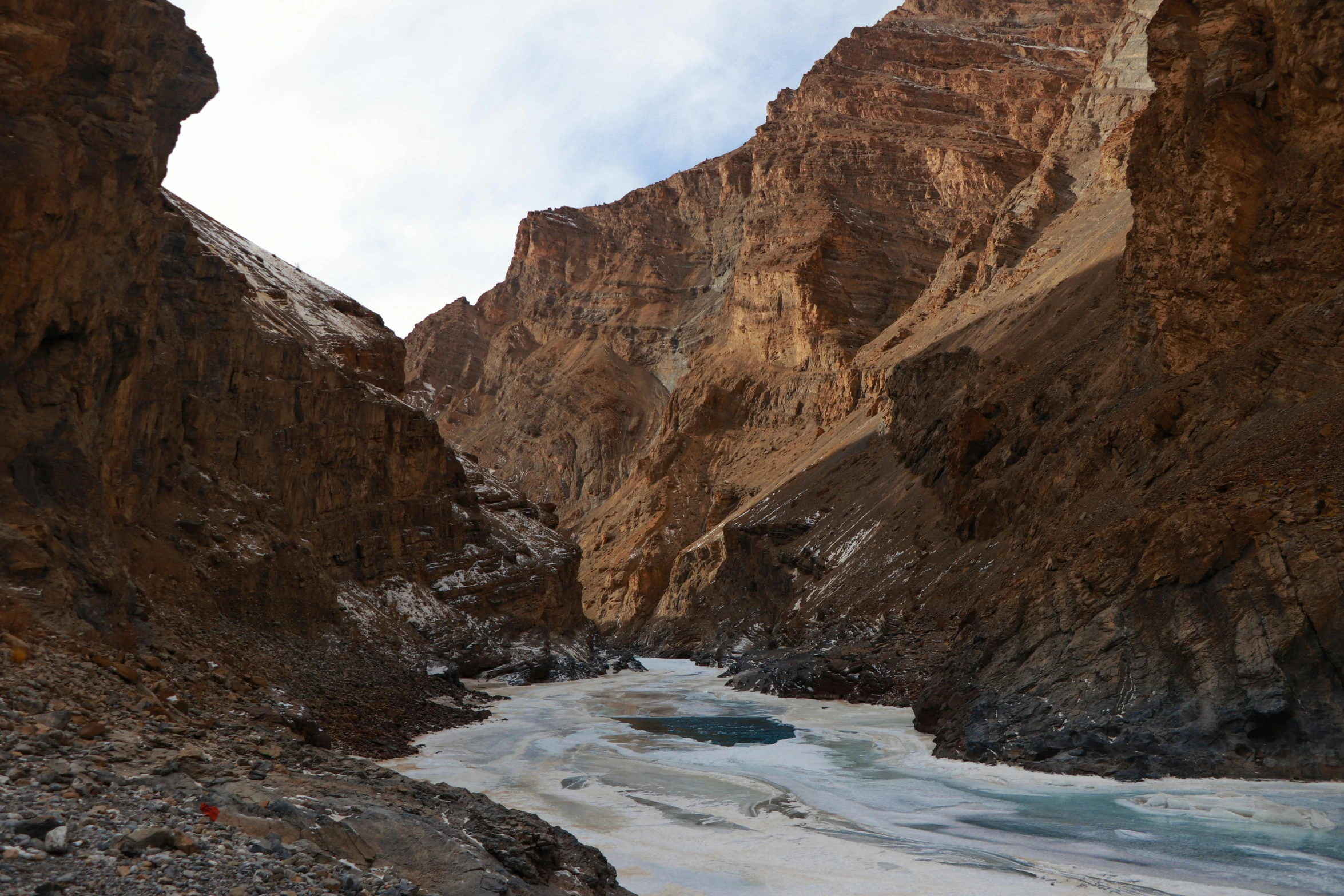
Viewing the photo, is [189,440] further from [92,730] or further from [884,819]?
[884,819]

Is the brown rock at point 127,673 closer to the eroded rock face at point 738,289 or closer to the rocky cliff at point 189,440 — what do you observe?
the rocky cliff at point 189,440

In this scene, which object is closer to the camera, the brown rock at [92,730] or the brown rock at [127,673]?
the brown rock at [92,730]

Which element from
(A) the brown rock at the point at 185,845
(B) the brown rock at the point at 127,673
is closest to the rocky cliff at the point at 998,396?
(A) the brown rock at the point at 185,845

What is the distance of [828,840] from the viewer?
46.7 feet

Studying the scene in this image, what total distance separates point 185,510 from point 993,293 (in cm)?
5830

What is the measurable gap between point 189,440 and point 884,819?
23.8 meters

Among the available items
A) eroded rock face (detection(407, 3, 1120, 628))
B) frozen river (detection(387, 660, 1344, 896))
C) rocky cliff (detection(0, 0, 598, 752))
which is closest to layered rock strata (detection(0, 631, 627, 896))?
frozen river (detection(387, 660, 1344, 896))

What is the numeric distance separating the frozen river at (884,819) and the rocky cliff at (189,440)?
5.74 meters

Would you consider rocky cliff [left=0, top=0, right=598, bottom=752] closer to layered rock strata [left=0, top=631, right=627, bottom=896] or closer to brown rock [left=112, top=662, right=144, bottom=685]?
brown rock [left=112, top=662, right=144, bottom=685]

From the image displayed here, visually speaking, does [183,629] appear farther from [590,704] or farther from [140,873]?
[590,704]

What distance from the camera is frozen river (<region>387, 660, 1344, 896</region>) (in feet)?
39.0

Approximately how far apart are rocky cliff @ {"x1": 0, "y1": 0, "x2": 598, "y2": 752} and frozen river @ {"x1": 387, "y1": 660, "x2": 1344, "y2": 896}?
574cm

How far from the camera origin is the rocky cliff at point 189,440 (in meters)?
16.8

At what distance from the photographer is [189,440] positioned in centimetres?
2977
